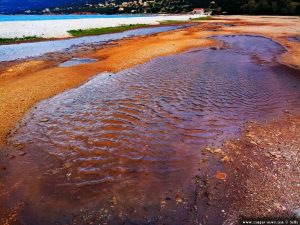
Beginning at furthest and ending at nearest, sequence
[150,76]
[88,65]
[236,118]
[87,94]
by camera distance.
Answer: [88,65] → [150,76] → [87,94] → [236,118]

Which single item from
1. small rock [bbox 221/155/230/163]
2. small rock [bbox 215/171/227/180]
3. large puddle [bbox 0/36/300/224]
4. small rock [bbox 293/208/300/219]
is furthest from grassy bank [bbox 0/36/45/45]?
small rock [bbox 293/208/300/219]

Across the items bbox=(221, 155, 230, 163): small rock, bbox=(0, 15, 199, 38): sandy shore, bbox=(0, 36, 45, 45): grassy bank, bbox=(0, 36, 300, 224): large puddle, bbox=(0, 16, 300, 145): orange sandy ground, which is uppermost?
bbox=(0, 15, 199, 38): sandy shore

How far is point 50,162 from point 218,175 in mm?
4648

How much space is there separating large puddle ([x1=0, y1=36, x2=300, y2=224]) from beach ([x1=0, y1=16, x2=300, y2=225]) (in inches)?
1.3

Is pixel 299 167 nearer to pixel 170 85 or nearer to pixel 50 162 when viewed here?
pixel 50 162

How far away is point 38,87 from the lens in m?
15.6

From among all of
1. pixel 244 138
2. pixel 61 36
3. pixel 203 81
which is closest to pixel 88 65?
pixel 203 81

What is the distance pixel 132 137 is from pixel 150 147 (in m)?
0.96

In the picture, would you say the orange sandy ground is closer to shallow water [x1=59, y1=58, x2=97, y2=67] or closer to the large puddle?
shallow water [x1=59, y1=58, x2=97, y2=67]

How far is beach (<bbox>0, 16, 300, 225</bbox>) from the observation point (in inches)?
236

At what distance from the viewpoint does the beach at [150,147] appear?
6.00 metres

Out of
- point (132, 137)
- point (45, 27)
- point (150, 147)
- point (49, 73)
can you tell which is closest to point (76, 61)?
point (49, 73)

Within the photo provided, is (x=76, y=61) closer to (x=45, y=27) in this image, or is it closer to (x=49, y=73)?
(x=49, y=73)

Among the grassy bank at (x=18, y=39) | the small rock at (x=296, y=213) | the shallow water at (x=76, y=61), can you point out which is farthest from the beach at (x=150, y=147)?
the grassy bank at (x=18, y=39)
